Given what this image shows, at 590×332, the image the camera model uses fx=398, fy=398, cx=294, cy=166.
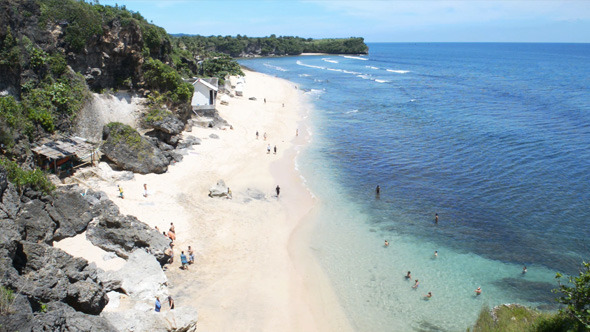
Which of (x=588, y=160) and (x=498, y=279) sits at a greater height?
(x=588, y=160)

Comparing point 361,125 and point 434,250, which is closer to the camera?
point 434,250

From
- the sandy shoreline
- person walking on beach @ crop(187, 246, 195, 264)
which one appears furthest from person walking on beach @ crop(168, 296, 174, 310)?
person walking on beach @ crop(187, 246, 195, 264)

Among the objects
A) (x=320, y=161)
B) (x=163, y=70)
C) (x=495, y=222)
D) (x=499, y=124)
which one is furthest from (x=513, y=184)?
(x=163, y=70)

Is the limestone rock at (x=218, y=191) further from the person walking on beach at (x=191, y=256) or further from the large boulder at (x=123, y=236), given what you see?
the person walking on beach at (x=191, y=256)

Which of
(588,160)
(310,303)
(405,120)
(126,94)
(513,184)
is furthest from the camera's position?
(405,120)

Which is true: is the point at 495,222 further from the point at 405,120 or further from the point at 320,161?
the point at 405,120
